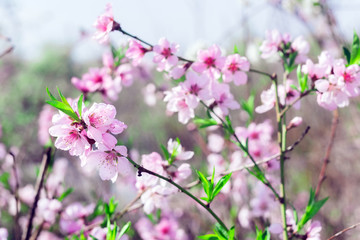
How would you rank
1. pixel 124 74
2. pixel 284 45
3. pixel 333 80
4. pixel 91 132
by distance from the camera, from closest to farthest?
pixel 91 132
pixel 333 80
pixel 284 45
pixel 124 74

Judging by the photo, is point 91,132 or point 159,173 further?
point 159,173

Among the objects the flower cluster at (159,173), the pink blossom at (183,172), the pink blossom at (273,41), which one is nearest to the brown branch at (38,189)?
the flower cluster at (159,173)

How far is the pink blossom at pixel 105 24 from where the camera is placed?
123cm

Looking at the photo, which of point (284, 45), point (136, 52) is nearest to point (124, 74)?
point (136, 52)

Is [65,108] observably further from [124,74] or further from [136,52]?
[124,74]

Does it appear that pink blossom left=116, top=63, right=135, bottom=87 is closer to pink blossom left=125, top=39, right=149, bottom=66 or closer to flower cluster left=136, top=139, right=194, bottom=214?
pink blossom left=125, top=39, right=149, bottom=66

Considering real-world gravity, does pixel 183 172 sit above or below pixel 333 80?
below

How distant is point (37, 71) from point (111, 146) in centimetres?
800

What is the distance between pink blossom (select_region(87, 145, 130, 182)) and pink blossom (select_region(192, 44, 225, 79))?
17.9 inches

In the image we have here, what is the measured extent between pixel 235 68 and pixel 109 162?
0.60 metres

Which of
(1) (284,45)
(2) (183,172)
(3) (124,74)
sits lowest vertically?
(2) (183,172)

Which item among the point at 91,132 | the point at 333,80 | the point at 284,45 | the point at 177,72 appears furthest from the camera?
the point at 284,45

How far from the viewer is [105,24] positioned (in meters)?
1.26

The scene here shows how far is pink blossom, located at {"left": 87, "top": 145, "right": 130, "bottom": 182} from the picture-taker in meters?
0.93
